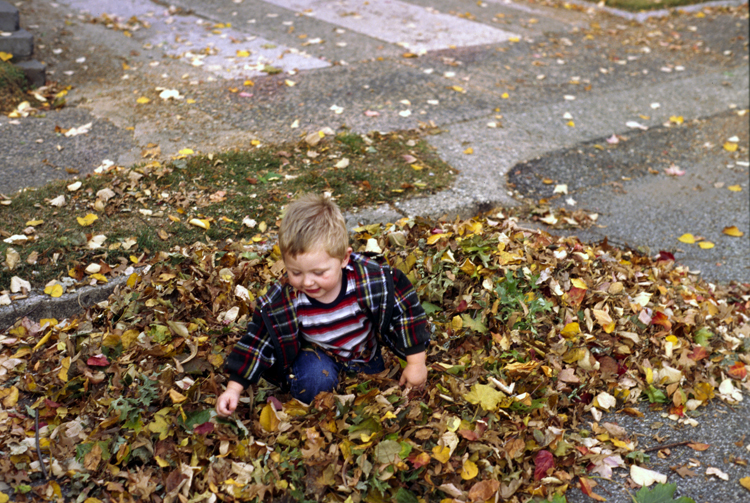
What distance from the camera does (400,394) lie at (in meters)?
2.43

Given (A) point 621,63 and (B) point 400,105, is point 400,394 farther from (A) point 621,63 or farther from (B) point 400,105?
(A) point 621,63

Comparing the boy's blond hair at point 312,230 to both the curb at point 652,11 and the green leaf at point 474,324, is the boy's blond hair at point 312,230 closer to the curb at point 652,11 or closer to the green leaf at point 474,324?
the green leaf at point 474,324

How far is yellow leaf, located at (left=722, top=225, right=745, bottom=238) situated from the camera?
13.3ft

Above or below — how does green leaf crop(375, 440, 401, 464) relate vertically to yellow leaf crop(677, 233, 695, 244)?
above

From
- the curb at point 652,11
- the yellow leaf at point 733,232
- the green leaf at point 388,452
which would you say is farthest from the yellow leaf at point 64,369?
the curb at point 652,11

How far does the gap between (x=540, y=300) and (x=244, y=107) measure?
9.62 feet

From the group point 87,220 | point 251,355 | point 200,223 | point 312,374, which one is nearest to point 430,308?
point 312,374

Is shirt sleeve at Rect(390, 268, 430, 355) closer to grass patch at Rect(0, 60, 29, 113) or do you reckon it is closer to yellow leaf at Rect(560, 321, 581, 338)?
yellow leaf at Rect(560, 321, 581, 338)

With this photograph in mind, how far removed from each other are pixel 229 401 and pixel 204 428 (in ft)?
0.57

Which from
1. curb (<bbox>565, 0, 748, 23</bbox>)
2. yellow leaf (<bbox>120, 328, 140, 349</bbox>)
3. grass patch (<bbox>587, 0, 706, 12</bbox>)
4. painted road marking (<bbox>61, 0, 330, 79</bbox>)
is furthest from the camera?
grass patch (<bbox>587, 0, 706, 12</bbox>)

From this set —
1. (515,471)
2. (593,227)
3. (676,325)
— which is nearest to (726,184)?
(593,227)

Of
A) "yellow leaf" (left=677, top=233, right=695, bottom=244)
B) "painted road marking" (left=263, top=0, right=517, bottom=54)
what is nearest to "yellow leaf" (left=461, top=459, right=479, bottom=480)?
"yellow leaf" (left=677, top=233, right=695, bottom=244)

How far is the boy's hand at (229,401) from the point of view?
216 centimetres

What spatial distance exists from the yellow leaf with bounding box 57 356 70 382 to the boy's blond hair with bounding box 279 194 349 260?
1.14 metres
